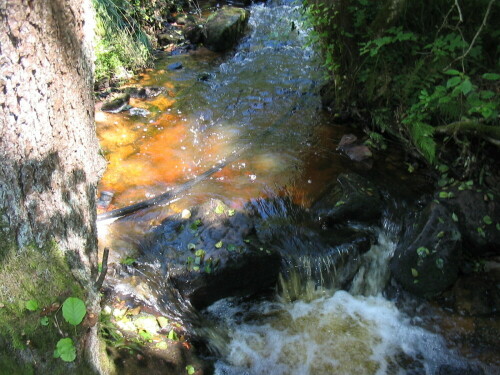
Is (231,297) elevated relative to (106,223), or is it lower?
lower

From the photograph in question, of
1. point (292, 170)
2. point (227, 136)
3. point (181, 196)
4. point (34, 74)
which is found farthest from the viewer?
point (227, 136)

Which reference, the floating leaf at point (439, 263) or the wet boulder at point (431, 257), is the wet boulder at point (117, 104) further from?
the floating leaf at point (439, 263)

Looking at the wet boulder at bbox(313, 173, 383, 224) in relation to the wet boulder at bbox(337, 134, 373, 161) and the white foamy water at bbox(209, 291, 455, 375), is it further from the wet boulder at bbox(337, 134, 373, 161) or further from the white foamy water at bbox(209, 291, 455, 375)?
the white foamy water at bbox(209, 291, 455, 375)

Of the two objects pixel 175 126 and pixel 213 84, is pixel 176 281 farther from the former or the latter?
pixel 213 84

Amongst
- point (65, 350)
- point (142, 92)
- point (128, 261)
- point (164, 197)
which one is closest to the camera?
point (65, 350)

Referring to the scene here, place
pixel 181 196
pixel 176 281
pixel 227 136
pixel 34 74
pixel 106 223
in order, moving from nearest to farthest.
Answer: pixel 34 74 < pixel 176 281 < pixel 106 223 < pixel 181 196 < pixel 227 136

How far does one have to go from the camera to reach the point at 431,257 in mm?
4000

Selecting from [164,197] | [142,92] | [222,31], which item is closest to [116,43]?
[142,92]

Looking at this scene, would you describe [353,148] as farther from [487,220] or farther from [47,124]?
[47,124]

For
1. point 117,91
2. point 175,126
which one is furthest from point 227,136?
point 117,91

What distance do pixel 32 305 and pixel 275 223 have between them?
10.7 ft

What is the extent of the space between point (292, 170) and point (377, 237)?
157 centimetres

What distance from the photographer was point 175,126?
6.56 m

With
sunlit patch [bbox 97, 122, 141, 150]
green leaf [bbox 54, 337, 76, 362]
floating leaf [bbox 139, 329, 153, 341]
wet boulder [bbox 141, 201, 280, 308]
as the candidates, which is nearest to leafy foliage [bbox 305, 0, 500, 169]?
wet boulder [bbox 141, 201, 280, 308]
